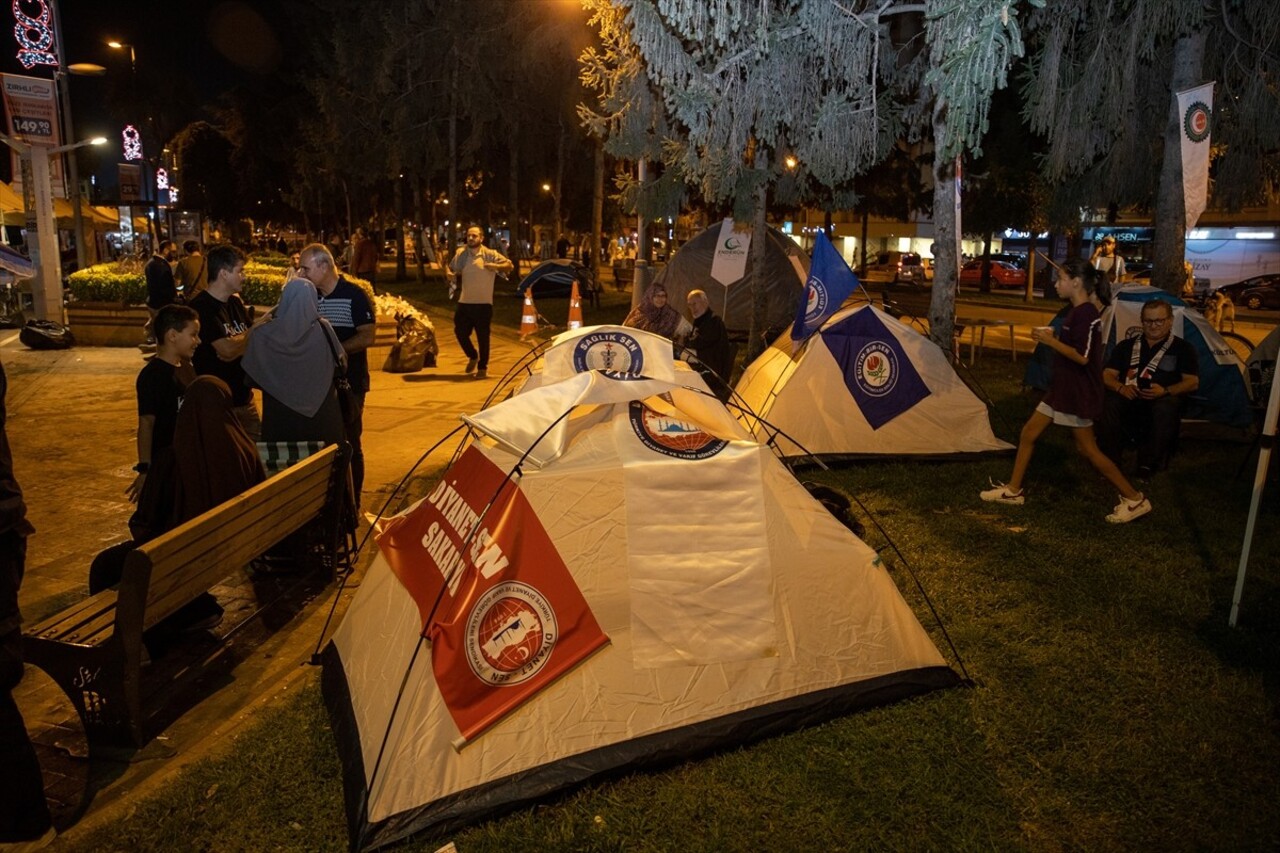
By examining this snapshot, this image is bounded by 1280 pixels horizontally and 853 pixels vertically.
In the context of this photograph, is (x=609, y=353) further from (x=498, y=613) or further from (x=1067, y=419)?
(x=1067, y=419)

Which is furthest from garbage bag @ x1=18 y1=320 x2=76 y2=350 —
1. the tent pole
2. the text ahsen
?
the tent pole

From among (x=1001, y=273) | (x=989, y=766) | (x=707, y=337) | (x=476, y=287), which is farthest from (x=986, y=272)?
(x=989, y=766)

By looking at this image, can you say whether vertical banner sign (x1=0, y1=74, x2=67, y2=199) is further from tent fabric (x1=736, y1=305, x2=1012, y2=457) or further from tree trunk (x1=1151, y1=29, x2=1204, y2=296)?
tree trunk (x1=1151, y1=29, x2=1204, y2=296)

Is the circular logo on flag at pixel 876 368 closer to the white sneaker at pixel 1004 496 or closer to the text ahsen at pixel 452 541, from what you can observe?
the white sneaker at pixel 1004 496

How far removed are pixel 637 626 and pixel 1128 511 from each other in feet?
15.1

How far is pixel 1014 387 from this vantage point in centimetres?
1165

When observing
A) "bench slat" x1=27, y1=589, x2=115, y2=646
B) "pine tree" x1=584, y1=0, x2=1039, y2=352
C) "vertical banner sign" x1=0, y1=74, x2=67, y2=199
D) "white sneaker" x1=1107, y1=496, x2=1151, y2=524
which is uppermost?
"vertical banner sign" x1=0, y1=74, x2=67, y2=199

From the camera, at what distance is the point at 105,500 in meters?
6.56

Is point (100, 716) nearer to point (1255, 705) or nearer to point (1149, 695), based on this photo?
point (1149, 695)

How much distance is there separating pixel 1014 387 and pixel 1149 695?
8333mm

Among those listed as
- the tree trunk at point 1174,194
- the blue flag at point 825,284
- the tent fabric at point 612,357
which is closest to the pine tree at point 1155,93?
the tree trunk at point 1174,194

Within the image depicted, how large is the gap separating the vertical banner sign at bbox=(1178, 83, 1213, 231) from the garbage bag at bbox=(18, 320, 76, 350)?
15.5 metres

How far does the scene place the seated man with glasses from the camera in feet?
22.8

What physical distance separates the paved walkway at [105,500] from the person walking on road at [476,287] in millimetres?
506
